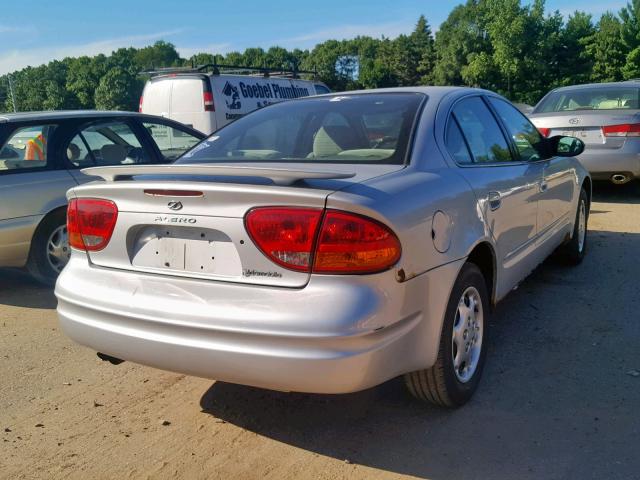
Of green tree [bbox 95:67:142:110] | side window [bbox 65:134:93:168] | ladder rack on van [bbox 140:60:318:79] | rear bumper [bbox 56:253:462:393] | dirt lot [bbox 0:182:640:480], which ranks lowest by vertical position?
dirt lot [bbox 0:182:640:480]

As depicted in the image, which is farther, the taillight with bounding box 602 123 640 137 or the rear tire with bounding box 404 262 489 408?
the taillight with bounding box 602 123 640 137

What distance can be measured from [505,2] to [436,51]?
1639 centimetres

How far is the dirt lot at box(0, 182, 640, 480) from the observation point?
9.10 feet

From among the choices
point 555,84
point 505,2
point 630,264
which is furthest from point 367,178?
point 505,2

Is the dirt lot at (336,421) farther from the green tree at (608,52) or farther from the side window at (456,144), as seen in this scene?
the green tree at (608,52)

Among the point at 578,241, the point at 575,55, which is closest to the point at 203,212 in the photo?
the point at 578,241

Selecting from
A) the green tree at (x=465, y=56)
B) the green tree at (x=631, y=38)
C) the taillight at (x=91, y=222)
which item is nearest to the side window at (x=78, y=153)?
the taillight at (x=91, y=222)

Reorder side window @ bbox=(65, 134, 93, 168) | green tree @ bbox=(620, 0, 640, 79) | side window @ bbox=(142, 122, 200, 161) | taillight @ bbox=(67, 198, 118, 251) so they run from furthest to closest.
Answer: green tree @ bbox=(620, 0, 640, 79)
side window @ bbox=(142, 122, 200, 161)
side window @ bbox=(65, 134, 93, 168)
taillight @ bbox=(67, 198, 118, 251)

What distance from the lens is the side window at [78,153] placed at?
584 cm

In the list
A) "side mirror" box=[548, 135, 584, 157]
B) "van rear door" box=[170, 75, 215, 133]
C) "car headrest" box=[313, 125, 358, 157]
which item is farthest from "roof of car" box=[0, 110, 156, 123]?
"van rear door" box=[170, 75, 215, 133]

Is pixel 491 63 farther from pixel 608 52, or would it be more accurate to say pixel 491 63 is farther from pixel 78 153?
pixel 78 153

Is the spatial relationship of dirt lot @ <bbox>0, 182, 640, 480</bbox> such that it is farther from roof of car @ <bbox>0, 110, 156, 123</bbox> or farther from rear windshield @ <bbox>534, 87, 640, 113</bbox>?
rear windshield @ <bbox>534, 87, 640, 113</bbox>

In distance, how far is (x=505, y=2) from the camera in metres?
74.5

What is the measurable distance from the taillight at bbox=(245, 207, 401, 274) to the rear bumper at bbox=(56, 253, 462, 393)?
0.06 metres
